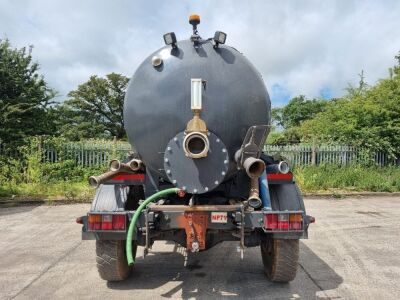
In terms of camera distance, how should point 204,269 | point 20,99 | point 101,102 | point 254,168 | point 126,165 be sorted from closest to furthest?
point 254,168 < point 126,165 < point 204,269 < point 20,99 < point 101,102

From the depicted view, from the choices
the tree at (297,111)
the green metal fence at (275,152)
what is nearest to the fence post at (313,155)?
the green metal fence at (275,152)

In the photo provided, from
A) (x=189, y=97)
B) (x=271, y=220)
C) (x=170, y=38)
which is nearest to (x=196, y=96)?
(x=189, y=97)

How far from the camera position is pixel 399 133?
47.4 feet

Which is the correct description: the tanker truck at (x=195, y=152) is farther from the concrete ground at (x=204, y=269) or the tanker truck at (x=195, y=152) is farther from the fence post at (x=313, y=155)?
the fence post at (x=313, y=155)

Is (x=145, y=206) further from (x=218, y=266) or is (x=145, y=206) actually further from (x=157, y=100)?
(x=218, y=266)

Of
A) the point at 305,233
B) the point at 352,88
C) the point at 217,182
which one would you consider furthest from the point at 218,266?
the point at 352,88

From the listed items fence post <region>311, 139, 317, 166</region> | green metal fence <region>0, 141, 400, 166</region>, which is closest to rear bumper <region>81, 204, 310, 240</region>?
green metal fence <region>0, 141, 400, 166</region>

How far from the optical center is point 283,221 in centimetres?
379

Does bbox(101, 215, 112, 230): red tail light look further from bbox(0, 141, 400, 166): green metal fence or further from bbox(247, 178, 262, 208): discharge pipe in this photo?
bbox(0, 141, 400, 166): green metal fence

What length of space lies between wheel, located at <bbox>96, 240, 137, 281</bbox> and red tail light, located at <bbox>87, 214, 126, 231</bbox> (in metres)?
0.34

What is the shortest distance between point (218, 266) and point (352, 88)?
15.4m

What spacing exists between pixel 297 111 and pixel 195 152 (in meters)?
50.9

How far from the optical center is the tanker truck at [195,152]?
3.46m

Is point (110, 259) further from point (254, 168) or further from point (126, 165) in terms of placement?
point (254, 168)
